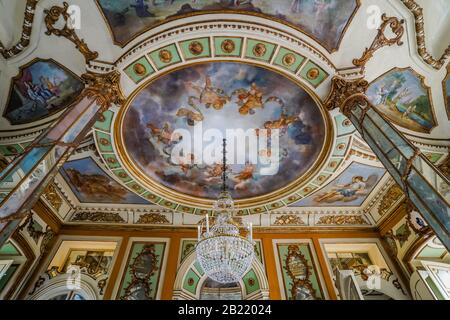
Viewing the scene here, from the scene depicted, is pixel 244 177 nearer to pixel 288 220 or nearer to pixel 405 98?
pixel 288 220

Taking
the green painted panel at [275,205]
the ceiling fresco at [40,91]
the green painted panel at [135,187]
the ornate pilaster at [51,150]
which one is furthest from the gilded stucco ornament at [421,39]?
the green painted panel at [135,187]

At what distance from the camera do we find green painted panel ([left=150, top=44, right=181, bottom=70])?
23.5 ft

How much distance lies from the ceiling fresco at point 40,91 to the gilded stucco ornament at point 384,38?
687 cm

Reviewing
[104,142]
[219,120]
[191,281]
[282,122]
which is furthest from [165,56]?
[191,281]

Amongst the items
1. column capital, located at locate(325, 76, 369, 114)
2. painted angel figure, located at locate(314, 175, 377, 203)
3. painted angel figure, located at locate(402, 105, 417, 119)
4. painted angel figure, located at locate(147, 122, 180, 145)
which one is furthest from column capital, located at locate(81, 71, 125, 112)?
painted angel figure, located at locate(314, 175, 377, 203)

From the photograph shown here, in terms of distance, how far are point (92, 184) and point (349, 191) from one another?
8.87m

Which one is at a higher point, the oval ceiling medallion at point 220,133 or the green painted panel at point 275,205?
the oval ceiling medallion at point 220,133

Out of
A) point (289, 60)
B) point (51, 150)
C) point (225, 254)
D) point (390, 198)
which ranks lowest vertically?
point (225, 254)

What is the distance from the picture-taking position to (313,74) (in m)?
7.40

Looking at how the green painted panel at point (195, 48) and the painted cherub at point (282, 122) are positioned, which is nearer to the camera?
the green painted panel at point (195, 48)

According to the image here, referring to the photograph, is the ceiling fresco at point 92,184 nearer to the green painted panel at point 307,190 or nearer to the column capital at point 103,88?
the column capital at point 103,88

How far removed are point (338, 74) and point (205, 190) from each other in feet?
19.1

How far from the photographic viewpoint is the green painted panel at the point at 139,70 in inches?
284

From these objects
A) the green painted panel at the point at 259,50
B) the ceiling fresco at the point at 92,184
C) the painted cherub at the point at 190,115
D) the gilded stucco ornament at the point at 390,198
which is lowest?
the gilded stucco ornament at the point at 390,198
